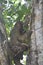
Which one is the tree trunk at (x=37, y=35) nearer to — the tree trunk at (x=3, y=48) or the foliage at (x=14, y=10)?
the tree trunk at (x=3, y=48)

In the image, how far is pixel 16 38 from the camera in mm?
2439

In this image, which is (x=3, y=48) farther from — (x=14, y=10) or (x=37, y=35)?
(x=14, y=10)

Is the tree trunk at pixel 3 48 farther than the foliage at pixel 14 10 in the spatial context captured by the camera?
No

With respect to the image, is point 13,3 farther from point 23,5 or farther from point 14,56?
point 14,56

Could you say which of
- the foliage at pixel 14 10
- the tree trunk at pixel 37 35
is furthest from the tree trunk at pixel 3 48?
the foliage at pixel 14 10

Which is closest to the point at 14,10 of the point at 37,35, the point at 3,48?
the point at 3,48

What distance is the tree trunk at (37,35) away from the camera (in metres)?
1.77

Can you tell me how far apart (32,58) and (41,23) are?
1.17ft

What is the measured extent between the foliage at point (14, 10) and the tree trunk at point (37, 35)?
53 centimetres

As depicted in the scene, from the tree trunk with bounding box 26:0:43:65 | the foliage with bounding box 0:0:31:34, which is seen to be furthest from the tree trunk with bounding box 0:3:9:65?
the foliage with bounding box 0:0:31:34

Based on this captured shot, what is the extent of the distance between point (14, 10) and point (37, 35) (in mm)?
1026

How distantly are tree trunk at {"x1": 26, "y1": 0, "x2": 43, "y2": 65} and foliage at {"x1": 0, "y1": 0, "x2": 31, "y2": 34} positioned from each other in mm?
527

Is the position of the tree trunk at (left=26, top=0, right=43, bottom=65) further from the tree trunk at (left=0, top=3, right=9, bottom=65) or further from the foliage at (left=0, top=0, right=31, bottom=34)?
the foliage at (left=0, top=0, right=31, bottom=34)

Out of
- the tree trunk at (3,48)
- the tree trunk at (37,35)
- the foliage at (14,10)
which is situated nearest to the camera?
the tree trunk at (37,35)
